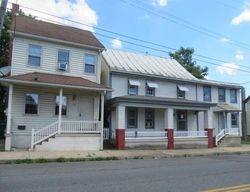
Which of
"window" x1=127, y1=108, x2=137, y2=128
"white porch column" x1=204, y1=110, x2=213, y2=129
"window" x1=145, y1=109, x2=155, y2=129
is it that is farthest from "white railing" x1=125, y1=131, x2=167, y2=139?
"white porch column" x1=204, y1=110, x2=213, y2=129

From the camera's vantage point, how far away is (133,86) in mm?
24484

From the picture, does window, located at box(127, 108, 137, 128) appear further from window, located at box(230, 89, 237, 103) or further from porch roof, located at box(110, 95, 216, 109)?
window, located at box(230, 89, 237, 103)

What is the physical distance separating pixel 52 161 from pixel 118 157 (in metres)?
3.57

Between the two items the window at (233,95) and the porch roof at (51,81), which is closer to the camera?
the porch roof at (51,81)

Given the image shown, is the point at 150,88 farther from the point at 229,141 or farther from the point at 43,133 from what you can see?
the point at 43,133

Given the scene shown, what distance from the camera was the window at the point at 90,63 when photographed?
21828 millimetres

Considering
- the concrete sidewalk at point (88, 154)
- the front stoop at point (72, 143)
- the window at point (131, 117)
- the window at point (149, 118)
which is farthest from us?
the window at point (149, 118)

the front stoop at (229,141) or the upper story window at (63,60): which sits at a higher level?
the upper story window at (63,60)

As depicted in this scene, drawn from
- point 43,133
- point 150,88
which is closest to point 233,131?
point 150,88

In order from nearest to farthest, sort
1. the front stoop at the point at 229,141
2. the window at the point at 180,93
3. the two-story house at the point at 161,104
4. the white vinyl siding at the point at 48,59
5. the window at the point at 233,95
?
the white vinyl siding at the point at 48,59 < the two-story house at the point at 161,104 < the front stoop at the point at 229,141 < the window at the point at 180,93 < the window at the point at 233,95

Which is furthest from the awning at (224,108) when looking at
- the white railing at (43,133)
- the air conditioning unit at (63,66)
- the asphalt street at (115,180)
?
the asphalt street at (115,180)

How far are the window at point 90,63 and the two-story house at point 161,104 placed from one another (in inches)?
72.0

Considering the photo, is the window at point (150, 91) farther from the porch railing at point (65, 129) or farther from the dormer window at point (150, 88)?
the porch railing at point (65, 129)

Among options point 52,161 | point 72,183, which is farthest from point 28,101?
point 72,183
